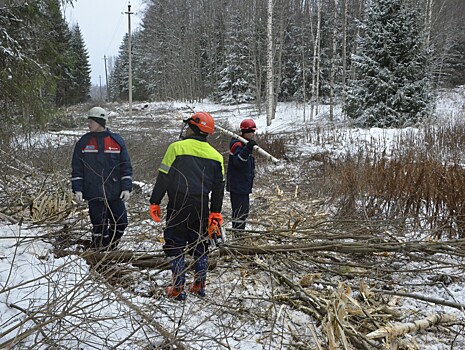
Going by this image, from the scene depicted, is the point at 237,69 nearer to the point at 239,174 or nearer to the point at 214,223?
the point at 239,174

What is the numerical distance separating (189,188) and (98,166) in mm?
1242

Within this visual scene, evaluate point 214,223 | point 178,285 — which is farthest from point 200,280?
point 214,223

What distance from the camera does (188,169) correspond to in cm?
291

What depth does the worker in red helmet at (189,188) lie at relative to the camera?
9.54 feet

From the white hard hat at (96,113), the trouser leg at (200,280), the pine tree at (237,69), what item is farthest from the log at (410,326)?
the pine tree at (237,69)

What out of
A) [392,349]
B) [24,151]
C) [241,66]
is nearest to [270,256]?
[392,349]

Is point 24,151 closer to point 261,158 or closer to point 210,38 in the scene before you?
point 261,158

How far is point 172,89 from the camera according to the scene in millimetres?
35688

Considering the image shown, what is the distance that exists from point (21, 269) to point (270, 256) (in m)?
2.21

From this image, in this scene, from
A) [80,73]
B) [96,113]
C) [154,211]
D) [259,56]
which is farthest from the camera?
[80,73]

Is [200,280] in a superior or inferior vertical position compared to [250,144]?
inferior

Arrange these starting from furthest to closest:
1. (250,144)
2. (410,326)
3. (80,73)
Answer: (80,73), (250,144), (410,326)

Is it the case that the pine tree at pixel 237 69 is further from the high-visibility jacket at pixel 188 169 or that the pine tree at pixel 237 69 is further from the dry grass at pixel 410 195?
the high-visibility jacket at pixel 188 169

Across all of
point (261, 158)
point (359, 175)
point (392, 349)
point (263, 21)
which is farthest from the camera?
point (263, 21)
